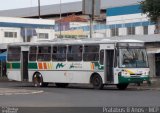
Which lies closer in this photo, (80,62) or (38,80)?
(80,62)

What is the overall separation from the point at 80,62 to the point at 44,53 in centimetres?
356

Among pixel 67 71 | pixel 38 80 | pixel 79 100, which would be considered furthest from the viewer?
pixel 38 80

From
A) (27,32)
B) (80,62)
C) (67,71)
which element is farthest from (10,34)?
(80,62)

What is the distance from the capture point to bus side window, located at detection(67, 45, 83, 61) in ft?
115

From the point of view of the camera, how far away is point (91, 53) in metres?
34.3

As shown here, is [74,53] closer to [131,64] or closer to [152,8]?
[131,64]

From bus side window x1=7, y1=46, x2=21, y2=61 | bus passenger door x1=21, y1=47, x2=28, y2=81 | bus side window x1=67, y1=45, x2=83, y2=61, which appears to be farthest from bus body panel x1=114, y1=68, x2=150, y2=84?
bus side window x1=7, y1=46, x2=21, y2=61

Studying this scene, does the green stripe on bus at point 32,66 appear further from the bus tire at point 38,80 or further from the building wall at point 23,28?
the building wall at point 23,28

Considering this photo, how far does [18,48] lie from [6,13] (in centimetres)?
10575

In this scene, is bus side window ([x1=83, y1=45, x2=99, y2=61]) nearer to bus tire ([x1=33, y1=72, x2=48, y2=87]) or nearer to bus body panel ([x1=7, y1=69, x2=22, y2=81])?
bus tire ([x1=33, y1=72, x2=48, y2=87])

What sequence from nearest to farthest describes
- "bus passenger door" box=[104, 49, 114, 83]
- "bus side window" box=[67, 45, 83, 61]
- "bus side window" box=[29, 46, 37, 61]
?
"bus passenger door" box=[104, 49, 114, 83]
"bus side window" box=[67, 45, 83, 61]
"bus side window" box=[29, 46, 37, 61]

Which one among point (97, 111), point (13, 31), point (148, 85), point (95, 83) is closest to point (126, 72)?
point (95, 83)

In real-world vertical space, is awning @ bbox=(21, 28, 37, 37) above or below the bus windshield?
above

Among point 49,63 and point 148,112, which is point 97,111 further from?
point 49,63
